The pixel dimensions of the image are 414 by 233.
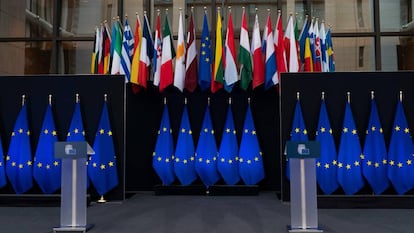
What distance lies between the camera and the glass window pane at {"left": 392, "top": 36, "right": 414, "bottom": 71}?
1148 centimetres

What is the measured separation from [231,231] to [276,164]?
3.67m

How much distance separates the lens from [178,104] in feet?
30.4

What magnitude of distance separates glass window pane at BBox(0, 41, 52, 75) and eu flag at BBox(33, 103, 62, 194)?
4119 mm

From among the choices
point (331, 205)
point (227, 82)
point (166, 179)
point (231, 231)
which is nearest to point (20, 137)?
point (166, 179)

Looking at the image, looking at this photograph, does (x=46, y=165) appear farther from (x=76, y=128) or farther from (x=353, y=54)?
(x=353, y=54)

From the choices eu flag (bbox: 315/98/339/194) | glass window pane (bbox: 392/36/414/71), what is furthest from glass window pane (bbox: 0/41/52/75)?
glass window pane (bbox: 392/36/414/71)

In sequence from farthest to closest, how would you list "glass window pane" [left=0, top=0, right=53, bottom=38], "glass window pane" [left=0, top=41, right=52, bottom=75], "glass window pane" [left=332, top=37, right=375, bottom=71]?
"glass window pane" [left=0, top=0, right=53, bottom=38], "glass window pane" [left=0, top=41, right=52, bottom=75], "glass window pane" [left=332, top=37, right=375, bottom=71]

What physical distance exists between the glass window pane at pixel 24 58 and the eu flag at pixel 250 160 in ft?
19.6

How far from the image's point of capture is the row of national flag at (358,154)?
25.3ft

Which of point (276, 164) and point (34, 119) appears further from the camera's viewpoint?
point (276, 164)

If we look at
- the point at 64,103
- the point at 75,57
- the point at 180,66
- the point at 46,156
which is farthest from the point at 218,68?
the point at 75,57

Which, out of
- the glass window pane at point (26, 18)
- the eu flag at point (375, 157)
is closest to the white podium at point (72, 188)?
the eu flag at point (375, 157)

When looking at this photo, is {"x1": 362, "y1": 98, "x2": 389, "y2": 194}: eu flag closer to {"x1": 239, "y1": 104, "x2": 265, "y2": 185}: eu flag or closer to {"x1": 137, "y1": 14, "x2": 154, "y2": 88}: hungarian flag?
{"x1": 239, "y1": 104, "x2": 265, "y2": 185}: eu flag

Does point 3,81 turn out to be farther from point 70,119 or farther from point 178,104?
point 178,104
